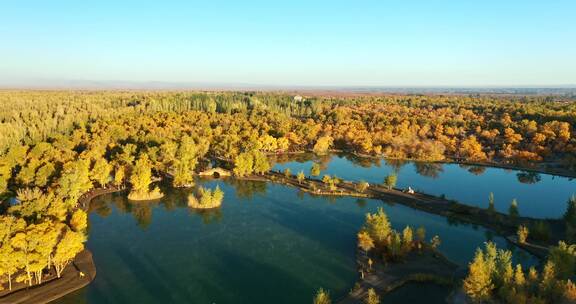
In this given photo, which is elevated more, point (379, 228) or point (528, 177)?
point (379, 228)

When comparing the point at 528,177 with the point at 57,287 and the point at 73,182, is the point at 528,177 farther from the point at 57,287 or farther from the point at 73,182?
the point at 57,287

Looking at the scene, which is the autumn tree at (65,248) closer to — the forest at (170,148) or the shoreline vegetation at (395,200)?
the forest at (170,148)

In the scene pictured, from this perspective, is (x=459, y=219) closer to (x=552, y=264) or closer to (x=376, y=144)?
(x=552, y=264)

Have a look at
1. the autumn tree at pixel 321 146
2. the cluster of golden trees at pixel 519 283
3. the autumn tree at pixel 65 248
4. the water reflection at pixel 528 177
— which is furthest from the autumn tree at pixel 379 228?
the autumn tree at pixel 321 146

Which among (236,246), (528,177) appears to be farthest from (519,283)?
(528,177)

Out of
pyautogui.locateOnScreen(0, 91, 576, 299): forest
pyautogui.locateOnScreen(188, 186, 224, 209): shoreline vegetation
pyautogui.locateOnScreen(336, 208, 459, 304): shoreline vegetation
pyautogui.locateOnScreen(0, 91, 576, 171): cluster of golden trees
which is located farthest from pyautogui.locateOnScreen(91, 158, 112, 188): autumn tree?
pyautogui.locateOnScreen(336, 208, 459, 304): shoreline vegetation

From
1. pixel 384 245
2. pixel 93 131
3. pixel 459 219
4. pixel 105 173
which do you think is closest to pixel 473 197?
pixel 459 219
